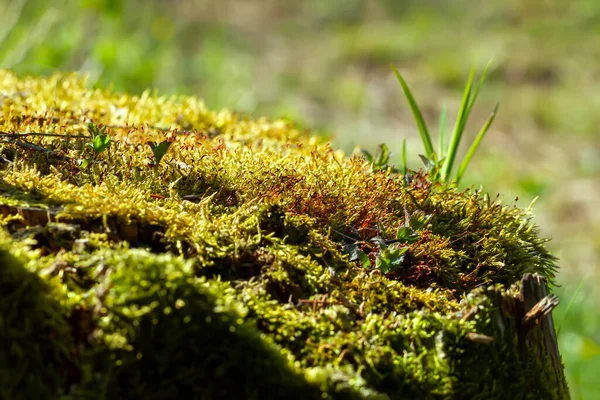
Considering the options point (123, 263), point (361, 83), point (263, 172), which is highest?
point (361, 83)

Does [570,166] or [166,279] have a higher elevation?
[570,166]

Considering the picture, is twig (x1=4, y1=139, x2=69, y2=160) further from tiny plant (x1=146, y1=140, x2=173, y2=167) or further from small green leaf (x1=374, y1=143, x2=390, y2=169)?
small green leaf (x1=374, y1=143, x2=390, y2=169)

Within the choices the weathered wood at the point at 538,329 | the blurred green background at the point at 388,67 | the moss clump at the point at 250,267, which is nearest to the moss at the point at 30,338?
the moss clump at the point at 250,267

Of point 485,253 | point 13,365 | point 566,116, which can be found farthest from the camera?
point 566,116

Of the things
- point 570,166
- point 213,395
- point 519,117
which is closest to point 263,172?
point 213,395

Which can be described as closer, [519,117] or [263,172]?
[263,172]

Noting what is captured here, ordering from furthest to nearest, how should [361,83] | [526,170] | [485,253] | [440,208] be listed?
1. [361,83]
2. [526,170]
3. [440,208]
4. [485,253]

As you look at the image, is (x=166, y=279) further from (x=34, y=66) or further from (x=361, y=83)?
(x=361, y=83)
